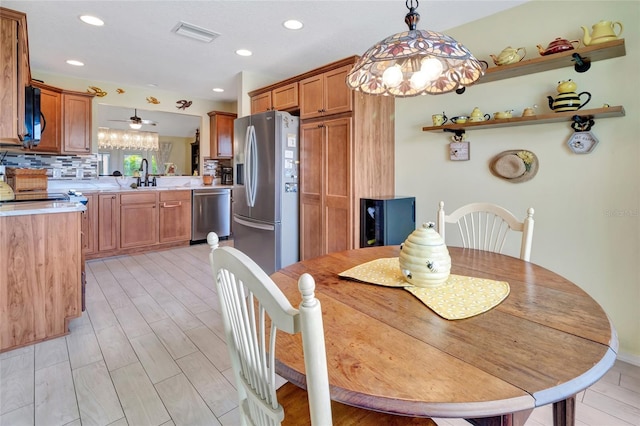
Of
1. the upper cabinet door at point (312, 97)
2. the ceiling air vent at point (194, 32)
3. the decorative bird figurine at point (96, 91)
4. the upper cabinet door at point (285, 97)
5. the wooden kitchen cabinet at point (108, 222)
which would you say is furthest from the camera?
the decorative bird figurine at point (96, 91)

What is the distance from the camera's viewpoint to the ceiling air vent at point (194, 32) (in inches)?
111

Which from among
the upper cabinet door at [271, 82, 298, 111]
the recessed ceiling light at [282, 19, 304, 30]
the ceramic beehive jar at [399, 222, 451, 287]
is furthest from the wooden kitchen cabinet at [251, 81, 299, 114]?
the ceramic beehive jar at [399, 222, 451, 287]

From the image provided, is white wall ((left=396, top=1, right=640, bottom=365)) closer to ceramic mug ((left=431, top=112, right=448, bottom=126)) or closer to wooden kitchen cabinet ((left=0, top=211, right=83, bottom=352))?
ceramic mug ((left=431, top=112, right=448, bottom=126))

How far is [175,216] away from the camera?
488cm

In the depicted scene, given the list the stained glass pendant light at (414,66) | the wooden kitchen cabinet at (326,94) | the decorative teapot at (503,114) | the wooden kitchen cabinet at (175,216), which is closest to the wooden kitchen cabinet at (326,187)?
the wooden kitchen cabinet at (326,94)

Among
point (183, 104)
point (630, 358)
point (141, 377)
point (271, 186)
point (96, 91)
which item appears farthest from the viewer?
point (183, 104)

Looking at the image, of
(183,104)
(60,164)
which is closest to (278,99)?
(183,104)

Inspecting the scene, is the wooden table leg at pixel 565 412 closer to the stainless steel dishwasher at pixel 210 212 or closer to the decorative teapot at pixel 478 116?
the decorative teapot at pixel 478 116

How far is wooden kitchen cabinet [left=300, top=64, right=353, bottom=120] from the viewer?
2.96 m

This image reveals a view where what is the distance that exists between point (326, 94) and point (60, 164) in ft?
12.5

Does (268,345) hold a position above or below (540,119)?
below

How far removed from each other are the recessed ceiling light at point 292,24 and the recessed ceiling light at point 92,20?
5.11ft

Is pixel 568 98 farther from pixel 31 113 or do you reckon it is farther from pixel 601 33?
pixel 31 113

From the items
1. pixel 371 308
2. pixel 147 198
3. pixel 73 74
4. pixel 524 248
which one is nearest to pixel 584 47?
pixel 524 248
